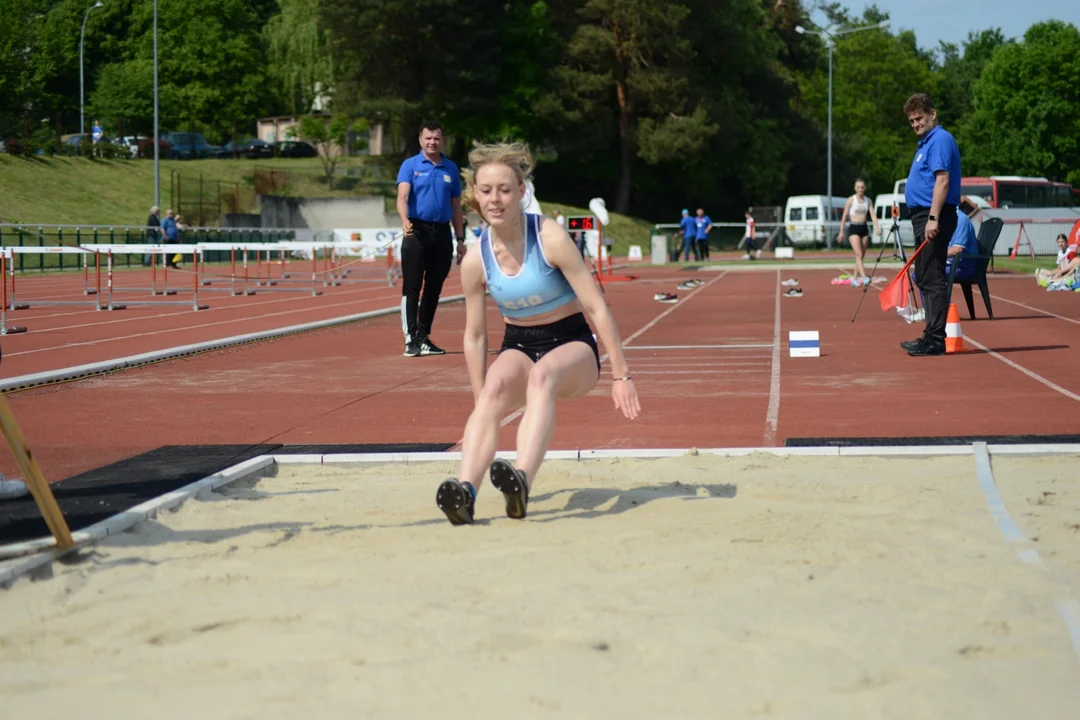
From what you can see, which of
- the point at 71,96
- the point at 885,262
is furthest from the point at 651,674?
the point at 71,96

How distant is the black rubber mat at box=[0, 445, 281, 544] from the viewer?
5227 mm

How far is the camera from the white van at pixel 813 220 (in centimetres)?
5456

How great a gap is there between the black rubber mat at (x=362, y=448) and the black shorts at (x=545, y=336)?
4.80ft

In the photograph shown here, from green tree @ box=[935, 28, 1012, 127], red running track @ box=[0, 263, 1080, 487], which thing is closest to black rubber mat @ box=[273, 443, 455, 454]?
red running track @ box=[0, 263, 1080, 487]

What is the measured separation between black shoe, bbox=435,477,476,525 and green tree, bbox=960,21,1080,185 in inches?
3033

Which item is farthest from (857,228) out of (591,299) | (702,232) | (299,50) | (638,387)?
(299,50)

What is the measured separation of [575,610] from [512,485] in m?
1.31

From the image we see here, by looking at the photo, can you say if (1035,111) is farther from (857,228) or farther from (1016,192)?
(857,228)

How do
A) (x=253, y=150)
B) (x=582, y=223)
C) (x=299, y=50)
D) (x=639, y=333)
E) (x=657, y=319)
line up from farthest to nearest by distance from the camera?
(x=253, y=150), (x=299, y=50), (x=582, y=223), (x=657, y=319), (x=639, y=333)

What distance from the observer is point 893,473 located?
20.0 feet

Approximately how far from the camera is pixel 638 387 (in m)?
9.83

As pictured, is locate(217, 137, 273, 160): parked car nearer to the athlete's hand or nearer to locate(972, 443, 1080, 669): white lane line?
locate(972, 443, 1080, 669): white lane line

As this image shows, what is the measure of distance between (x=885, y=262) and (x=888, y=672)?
3586 centimetres

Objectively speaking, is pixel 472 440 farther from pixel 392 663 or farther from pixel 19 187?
pixel 19 187
